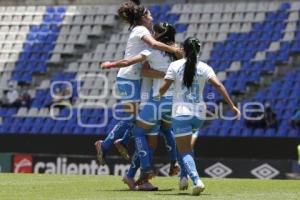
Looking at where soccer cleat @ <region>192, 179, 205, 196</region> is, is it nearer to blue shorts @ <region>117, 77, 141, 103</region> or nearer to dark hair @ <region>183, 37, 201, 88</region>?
dark hair @ <region>183, 37, 201, 88</region>

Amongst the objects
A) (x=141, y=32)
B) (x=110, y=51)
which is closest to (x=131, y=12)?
(x=141, y=32)

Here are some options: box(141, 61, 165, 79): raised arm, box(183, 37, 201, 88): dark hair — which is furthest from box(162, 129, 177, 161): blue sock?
box(183, 37, 201, 88): dark hair

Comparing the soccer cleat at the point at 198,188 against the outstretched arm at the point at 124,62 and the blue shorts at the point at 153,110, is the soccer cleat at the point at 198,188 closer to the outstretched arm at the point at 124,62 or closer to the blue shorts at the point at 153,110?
the blue shorts at the point at 153,110

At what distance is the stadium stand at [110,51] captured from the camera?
25734 millimetres

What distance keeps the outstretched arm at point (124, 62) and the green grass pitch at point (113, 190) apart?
152 cm

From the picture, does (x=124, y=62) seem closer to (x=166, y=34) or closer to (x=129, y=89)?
(x=129, y=89)

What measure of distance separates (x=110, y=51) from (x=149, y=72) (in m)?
17.8

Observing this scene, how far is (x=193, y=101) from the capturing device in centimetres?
1075

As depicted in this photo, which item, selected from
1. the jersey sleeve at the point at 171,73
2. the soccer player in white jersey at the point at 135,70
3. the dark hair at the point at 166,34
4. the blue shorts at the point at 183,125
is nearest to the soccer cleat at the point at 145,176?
the soccer player in white jersey at the point at 135,70

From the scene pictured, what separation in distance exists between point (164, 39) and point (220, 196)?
89.3 inches

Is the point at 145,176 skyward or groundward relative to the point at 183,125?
groundward

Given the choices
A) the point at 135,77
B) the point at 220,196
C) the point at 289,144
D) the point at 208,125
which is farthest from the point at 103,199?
the point at 208,125

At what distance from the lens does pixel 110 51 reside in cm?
2947

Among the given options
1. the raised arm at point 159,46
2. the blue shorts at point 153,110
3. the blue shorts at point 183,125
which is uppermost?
the raised arm at point 159,46
